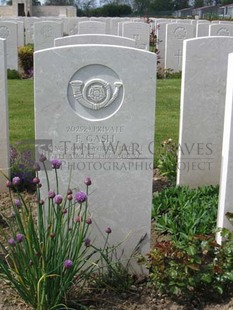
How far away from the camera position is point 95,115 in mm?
3070

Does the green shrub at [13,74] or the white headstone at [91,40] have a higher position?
the white headstone at [91,40]

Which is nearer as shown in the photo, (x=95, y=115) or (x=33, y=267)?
(x=33, y=267)

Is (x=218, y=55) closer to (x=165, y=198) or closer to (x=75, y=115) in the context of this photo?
(x=165, y=198)

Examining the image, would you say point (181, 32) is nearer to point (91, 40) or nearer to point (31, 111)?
point (31, 111)

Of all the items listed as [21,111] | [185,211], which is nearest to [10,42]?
[21,111]

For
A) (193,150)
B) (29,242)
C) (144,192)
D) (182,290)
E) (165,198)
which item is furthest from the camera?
(193,150)

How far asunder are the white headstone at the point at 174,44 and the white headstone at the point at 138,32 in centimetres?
56

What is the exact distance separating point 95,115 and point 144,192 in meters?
0.57

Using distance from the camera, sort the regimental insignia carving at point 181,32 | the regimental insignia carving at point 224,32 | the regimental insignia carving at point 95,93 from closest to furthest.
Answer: the regimental insignia carving at point 95,93 → the regimental insignia carving at point 181,32 → the regimental insignia carving at point 224,32

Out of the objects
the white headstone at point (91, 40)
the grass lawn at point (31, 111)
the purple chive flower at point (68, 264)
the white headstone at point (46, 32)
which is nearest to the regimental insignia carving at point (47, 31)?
the white headstone at point (46, 32)

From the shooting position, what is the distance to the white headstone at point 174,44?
42.6ft

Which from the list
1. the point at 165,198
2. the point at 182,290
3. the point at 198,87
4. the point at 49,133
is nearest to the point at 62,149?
the point at 49,133

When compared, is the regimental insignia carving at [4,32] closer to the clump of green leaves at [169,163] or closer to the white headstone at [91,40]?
the white headstone at [91,40]

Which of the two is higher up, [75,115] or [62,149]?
[75,115]
